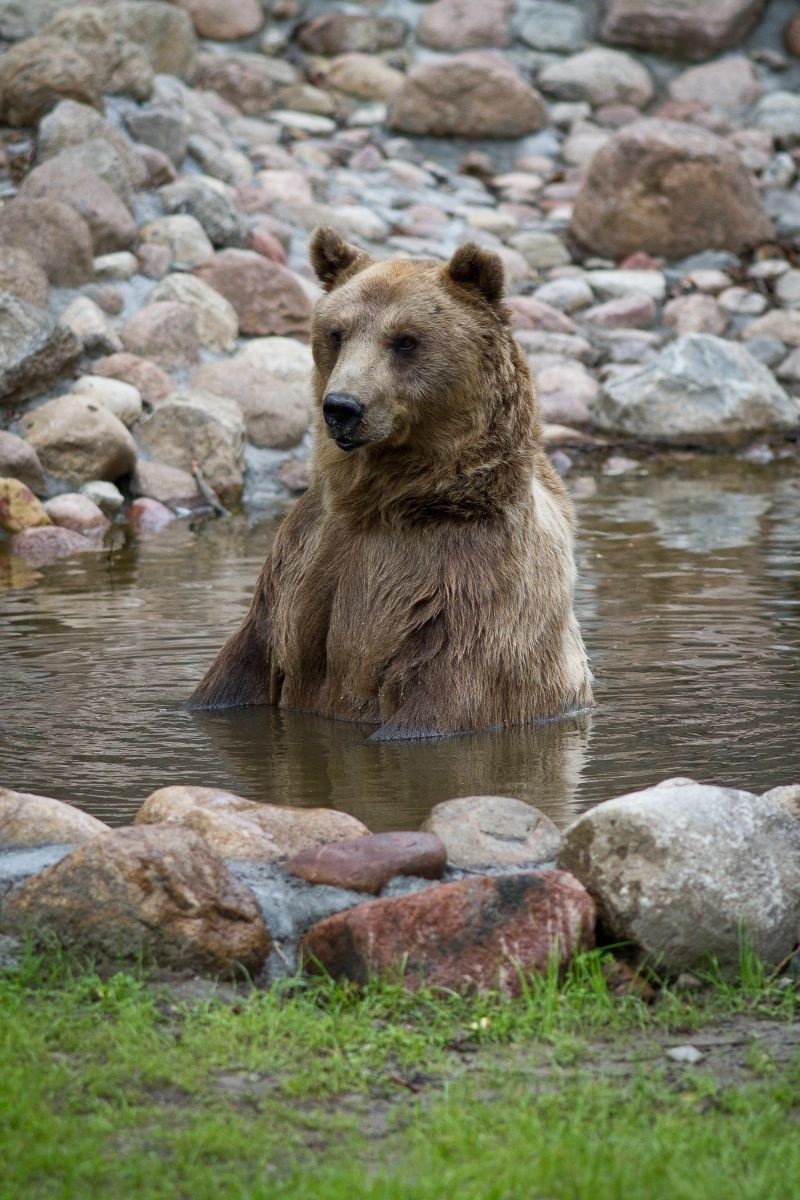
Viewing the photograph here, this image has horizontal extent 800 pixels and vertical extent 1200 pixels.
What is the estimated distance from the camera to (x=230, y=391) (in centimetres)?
1355

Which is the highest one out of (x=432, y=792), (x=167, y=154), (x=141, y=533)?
(x=167, y=154)

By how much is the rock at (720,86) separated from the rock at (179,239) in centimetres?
942

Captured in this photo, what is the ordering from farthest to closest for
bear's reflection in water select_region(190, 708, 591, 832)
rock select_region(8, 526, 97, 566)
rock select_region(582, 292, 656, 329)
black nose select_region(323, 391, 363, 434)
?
rock select_region(582, 292, 656, 329), rock select_region(8, 526, 97, 566), black nose select_region(323, 391, 363, 434), bear's reflection in water select_region(190, 708, 591, 832)

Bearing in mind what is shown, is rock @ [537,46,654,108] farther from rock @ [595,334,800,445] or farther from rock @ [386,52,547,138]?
rock @ [595,334,800,445]

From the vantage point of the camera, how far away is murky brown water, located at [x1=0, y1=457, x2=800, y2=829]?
232 inches

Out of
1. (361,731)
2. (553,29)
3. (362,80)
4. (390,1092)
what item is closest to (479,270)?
(361,731)

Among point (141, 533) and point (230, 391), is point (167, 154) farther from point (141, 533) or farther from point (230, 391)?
point (141, 533)

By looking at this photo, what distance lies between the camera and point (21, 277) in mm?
12828

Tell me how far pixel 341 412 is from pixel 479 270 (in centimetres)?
84

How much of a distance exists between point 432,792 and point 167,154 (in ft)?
37.9

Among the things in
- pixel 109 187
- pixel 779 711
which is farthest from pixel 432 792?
pixel 109 187

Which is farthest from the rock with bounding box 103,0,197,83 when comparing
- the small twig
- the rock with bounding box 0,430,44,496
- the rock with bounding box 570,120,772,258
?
the rock with bounding box 0,430,44,496

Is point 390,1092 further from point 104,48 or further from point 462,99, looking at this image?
point 462,99

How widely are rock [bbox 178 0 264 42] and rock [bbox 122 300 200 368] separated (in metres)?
8.48
